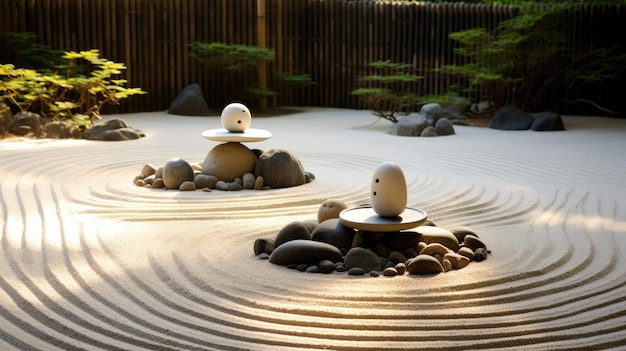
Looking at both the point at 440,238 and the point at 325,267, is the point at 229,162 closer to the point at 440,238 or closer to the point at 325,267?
the point at 440,238

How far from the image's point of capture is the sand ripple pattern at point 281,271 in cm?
384

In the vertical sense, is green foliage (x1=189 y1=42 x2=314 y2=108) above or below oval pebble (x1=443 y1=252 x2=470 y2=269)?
above

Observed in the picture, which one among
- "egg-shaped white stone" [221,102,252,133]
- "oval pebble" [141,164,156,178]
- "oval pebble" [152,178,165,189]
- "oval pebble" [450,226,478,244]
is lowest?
"oval pebble" [450,226,478,244]

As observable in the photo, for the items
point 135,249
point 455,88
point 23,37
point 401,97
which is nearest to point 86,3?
point 23,37

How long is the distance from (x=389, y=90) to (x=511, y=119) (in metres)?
1.74

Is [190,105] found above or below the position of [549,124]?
above

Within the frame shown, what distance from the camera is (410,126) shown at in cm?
1123

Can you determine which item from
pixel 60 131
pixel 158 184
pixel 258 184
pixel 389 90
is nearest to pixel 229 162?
pixel 258 184

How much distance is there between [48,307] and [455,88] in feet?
32.8

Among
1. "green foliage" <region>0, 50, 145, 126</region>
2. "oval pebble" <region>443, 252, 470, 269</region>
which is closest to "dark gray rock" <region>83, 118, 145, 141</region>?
"green foliage" <region>0, 50, 145, 126</region>

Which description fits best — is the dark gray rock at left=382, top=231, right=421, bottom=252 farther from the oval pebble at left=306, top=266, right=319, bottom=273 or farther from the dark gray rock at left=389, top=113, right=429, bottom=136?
the dark gray rock at left=389, top=113, right=429, bottom=136

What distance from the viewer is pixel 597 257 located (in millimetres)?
5066

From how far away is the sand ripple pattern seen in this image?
3.84 meters

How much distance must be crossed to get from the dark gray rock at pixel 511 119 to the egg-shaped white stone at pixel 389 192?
702 cm
